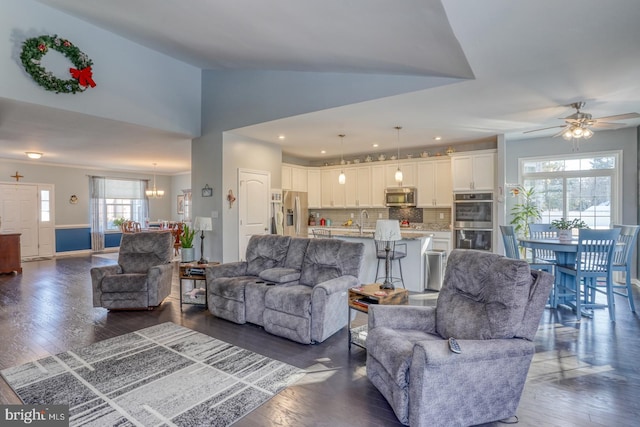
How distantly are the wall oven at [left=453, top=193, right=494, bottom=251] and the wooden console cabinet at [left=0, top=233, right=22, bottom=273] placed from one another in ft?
30.7

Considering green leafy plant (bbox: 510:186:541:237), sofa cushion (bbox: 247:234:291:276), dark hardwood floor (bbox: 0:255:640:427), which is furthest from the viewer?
green leafy plant (bbox: 510:186:541:237)

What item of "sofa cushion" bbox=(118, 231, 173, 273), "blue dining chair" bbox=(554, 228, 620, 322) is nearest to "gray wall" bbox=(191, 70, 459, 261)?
"sofa cushion" bbox=(118, 231, 173, 273)

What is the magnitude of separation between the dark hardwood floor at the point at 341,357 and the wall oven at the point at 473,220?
84.7 inches

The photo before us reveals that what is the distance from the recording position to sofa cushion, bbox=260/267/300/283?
3.95 metres

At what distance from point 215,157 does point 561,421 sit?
5.84 metres

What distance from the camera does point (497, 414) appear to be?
211 centimetres

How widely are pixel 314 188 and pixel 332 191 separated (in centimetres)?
50

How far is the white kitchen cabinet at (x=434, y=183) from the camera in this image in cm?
711

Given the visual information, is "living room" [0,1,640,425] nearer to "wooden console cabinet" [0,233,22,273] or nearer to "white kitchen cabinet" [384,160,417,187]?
"white kitchen cabinet" [384,160,417,187]

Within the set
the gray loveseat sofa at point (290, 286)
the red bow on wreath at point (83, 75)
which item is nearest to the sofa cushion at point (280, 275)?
the gray loveseat sofa at point (290, 286)

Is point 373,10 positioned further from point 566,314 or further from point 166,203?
point 166,203

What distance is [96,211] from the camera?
10.6 metres

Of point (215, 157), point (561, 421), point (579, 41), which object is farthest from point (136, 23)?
point (561, 421)

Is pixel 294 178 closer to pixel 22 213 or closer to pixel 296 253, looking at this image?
pixel 296 253
